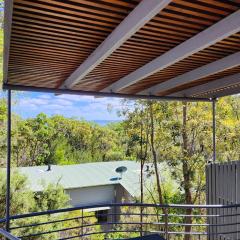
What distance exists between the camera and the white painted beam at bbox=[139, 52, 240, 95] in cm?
418

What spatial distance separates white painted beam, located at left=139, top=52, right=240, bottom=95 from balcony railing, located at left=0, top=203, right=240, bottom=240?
2.00 metres


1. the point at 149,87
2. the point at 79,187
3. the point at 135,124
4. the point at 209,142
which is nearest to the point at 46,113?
the point at 79,187

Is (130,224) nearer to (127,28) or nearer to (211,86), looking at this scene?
(211,86)

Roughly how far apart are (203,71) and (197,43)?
4.85 feet

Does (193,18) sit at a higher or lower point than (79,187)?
higher

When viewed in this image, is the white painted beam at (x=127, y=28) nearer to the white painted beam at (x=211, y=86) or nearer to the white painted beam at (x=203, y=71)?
the white painted beam at (x=203, y=71)

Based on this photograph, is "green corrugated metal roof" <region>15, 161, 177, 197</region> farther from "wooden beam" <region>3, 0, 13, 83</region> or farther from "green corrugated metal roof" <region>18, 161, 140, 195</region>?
"wooden beam" <region>3, 0, 13, 83</region>

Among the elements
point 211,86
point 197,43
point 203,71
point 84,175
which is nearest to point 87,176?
point 84,175

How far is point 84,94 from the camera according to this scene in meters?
6.01

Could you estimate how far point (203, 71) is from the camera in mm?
4793

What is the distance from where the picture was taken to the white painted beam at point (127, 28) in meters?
2.50

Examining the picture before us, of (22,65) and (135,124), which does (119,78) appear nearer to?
(22,65)

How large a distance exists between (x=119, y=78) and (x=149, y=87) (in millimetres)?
1055

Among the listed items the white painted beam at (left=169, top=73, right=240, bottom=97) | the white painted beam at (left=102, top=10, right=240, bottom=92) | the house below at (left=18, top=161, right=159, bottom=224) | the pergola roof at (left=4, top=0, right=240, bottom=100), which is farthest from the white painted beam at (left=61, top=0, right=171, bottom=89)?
the house below at (left=18, top=161, right=159, bottom=224)
